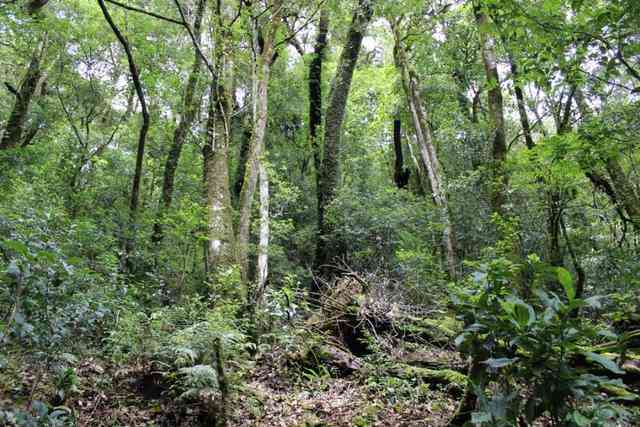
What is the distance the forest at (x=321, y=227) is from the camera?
347 centimetres

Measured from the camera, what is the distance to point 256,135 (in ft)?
29.9

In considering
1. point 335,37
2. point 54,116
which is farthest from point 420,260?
point 54,116

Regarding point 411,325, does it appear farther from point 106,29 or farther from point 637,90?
point 106,29

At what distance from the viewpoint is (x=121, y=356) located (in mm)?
5008

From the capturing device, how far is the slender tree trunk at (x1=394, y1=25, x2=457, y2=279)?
1065cm

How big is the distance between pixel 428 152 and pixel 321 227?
4.03 metres

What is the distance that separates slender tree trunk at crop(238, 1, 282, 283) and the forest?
62 mm

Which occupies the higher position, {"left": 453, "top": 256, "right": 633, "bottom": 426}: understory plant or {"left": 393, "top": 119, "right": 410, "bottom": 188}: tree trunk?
{"left": 393, "top": 119, "right": 410, "bottom": 188}: tree trunk

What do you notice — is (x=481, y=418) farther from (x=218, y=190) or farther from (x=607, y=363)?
(x=218, y=190)

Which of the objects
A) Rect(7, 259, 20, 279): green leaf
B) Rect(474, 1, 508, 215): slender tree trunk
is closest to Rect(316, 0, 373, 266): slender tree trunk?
Rect(474, 1, 508, 215): slender tree trunk

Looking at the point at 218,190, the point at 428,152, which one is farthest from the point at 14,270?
the point at 428,152

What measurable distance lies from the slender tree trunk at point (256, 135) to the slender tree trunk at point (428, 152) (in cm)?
474

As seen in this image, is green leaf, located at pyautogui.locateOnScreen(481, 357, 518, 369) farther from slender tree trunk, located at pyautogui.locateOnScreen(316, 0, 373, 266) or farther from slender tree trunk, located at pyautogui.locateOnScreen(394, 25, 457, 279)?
slender tree trunk, located at pyautogui.locateOnScreen(316, 0, 373, 266)

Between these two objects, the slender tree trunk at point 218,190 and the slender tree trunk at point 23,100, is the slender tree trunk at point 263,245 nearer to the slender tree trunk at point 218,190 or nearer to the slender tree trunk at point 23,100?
the slender tree trunk at point 218,190
